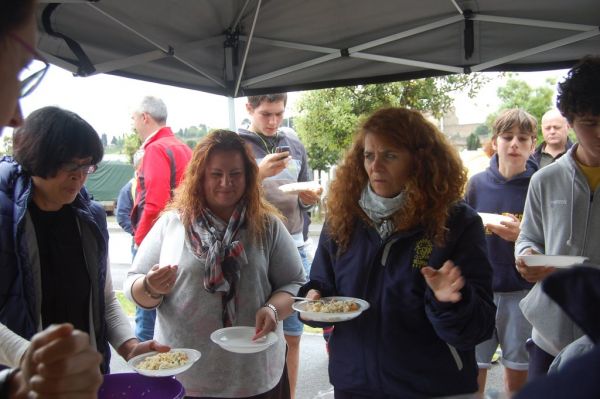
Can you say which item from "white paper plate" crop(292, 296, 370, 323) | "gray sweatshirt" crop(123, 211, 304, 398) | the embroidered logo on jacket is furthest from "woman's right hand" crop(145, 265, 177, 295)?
the embroidered logo on jacket

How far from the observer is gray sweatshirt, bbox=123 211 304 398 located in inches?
84.7

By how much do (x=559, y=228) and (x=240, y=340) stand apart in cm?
150

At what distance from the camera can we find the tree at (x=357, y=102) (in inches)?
392

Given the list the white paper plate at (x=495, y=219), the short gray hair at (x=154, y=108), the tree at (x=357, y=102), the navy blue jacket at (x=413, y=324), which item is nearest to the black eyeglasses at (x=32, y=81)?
the navy blue jacket at (x=413, y=324)

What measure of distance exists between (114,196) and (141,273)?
18691 mm

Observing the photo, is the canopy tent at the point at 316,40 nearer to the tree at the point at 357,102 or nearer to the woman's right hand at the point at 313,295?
the woman's right hand at the point at 313,295

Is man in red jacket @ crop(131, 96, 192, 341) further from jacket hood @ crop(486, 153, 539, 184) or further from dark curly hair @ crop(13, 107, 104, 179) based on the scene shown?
jacket hood @ crop(486, 153, 539, 184)

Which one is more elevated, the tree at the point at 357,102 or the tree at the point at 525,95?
the tree at the point at 525,95

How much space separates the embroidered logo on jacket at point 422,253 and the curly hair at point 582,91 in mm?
889

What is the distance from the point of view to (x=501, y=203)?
132 inches

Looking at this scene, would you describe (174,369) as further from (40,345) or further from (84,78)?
(84,78)

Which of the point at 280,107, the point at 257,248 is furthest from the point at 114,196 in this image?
the point at 257,248

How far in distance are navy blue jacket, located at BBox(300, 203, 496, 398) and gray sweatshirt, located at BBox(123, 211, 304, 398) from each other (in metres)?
0.41

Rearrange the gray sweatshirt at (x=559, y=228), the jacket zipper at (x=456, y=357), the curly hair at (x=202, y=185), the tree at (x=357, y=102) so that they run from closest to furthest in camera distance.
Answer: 1. the jacket zipper at (x=456, y=357)
2. the gray sweatshirt at (x=559, y=228)
3. the curly hair at (x=202, y=185)
4. the tree at (x=357, y=102)
